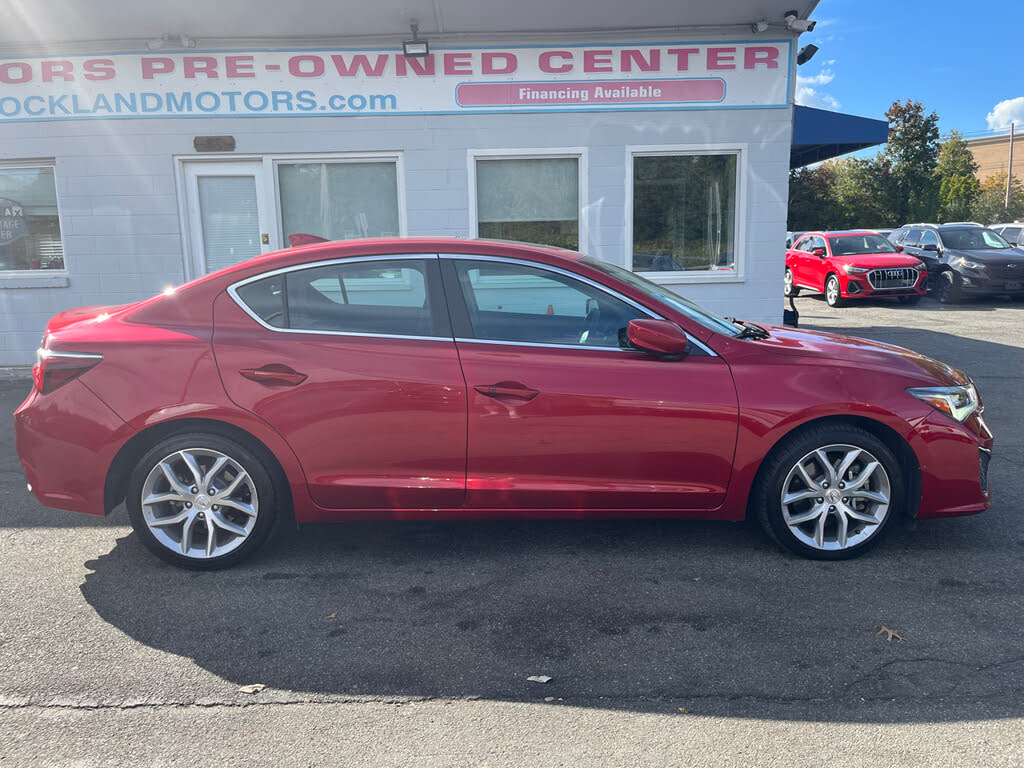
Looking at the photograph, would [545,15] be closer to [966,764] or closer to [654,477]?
[654,477]

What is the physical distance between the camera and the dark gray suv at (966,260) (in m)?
15.9

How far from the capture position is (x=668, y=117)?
8836 mm

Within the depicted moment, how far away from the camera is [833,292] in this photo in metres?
16.7

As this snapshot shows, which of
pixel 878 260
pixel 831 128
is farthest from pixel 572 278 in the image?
pixel 878 260

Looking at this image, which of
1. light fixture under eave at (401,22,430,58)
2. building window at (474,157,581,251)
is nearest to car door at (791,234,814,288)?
building window at (474,157,581,251)

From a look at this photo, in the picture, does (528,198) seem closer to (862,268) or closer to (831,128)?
(831,128)

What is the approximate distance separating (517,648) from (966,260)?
54.6 feet

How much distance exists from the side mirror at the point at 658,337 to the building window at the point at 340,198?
19.2 feet

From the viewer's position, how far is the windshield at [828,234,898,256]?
56.0 feet

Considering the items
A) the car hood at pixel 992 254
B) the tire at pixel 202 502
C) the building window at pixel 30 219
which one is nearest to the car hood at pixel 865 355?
the tire at pixel 202 502

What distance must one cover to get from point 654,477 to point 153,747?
2348 mm

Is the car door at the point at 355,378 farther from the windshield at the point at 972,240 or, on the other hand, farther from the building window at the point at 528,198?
the windshield at the point at 972,240

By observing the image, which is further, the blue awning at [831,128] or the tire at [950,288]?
the tire at [950,288]

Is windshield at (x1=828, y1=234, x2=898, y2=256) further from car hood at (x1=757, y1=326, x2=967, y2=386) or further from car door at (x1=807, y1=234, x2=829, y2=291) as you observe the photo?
car hood at (x1=757, y1=326, x2=967, y2=386)
